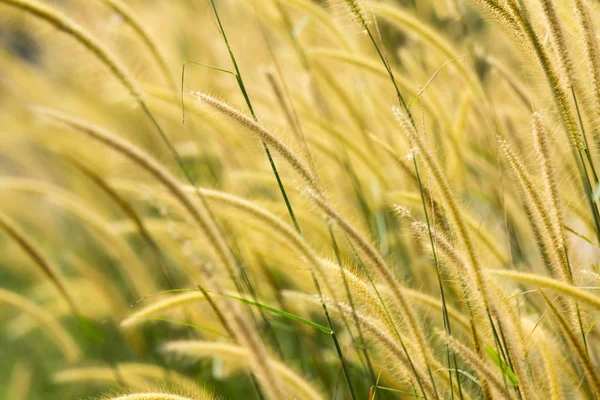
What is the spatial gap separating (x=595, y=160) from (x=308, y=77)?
1.00 metres

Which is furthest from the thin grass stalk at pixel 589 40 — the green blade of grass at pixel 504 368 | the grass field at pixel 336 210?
the green blade of grass at pixel 504 368

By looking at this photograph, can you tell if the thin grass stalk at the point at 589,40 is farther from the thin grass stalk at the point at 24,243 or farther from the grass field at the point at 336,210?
the thin grass stalk at the point at 24,243

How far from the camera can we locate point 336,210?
750 mm

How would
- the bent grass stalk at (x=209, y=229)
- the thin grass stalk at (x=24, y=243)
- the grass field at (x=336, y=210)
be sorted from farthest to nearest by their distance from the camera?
the thin grass stalk at (x=24, y=243), the grass field at (x=336, y=210), the bent grass stalk at (x=209, y=229)

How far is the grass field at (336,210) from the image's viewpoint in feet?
2.67

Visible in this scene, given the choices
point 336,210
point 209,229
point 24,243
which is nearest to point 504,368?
point 336,210

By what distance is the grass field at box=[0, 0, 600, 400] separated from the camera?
81 cm

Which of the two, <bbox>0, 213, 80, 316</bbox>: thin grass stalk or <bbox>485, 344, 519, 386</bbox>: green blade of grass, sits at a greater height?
<bbox>0, 213, 80, 316</bbox>: thin grass stalk

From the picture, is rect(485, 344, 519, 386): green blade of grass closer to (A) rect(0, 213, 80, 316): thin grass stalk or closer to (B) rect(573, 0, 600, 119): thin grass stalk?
(B) rect(573, 0, 600, 119): thin grass stalk

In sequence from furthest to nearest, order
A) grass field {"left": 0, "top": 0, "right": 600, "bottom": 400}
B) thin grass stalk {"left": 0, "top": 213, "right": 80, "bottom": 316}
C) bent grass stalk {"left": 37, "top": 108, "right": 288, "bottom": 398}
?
thin grass stalk {"left": 0, "top": 213, "right": 80, "bottom": 316}, grass field {"left": 0, "top": 0, "right": 600, "bottom": 400}, bent grass stalk {"left": 37, "top": 108, "right": 288, "bottom": 398}

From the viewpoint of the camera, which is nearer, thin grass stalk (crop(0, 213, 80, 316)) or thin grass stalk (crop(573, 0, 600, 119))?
thin grass stalk (crop(573, 0, 600, 119))

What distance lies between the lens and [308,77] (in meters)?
1.77

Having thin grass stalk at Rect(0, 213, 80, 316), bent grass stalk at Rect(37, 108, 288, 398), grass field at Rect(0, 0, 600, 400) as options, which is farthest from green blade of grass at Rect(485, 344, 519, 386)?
thin grass stalk at Rect(0, 213, 80, 316)

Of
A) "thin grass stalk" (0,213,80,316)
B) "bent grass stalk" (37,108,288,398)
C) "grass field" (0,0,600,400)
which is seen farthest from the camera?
"thin grass stalk" (0,213,80,316)
